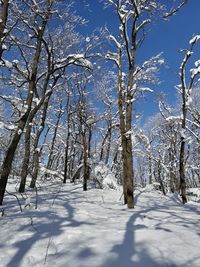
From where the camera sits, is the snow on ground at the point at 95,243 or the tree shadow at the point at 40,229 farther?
the tree shadow at the point at 40,229

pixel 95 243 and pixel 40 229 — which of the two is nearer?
pixel 95 243

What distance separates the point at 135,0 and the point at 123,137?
5.23 m

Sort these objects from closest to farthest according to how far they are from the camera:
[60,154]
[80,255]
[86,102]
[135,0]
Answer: [80,255] → [135,0] → [86,102] → [60,154]

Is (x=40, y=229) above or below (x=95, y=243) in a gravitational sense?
above

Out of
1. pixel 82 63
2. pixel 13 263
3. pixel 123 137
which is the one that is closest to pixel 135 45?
pixel 82 63

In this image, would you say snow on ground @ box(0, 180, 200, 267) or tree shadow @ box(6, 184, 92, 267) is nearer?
snow on ground @ box(0, 180, 200, 267)

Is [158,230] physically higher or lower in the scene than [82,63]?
lower

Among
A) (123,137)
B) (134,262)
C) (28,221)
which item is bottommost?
(134,262)

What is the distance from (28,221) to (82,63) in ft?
24.3

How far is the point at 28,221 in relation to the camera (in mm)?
5078

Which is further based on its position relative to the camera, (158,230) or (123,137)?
(123,137)

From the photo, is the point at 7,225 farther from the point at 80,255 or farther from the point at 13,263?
the point at 80,255

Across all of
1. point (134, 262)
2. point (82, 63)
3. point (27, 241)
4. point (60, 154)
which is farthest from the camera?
point (60, 154)

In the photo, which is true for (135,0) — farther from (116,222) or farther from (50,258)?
(50,258)
